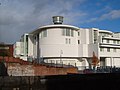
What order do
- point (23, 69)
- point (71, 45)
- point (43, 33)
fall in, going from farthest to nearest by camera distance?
point (43, 33), point (71, 45), point (23, 69)

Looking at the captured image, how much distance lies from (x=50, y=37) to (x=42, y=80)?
6277cm

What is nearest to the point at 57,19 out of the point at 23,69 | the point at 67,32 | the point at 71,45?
the point at 67,32

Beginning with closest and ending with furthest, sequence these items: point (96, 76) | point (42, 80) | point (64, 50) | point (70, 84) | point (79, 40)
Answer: point (42, 80) → point (70, 84) → point (96, 76) → point (64, 50) → point (79, 40)

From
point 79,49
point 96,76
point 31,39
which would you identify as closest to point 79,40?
point 79,49

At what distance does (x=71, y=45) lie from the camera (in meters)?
79.0

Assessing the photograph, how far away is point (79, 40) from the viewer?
83125mm

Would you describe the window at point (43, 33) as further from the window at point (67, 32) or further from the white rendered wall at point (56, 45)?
Answer: the window at point (67, 32)

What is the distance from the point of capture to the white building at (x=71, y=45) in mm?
77062

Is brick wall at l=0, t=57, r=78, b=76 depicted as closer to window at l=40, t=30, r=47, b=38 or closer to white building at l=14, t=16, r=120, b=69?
white building at l=14, t=16, r=120, b=69

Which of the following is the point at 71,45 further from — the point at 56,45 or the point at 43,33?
the point at 43,33

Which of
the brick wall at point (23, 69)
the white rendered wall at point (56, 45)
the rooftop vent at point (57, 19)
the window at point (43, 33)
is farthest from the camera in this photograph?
the rooftop vent at point (57, 19)

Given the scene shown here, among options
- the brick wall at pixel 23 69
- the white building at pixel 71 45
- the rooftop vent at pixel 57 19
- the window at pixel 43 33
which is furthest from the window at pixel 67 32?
the brick wall at pixel 23 69

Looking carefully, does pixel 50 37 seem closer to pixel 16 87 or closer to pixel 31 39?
pixel 31 39

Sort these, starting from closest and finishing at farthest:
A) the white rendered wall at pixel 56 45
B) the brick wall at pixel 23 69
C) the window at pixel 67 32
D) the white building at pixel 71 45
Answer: the brick wall at pixel 23 69, the white rendered wall at pixel 56 45, the white building at pixel 71 45, the window at pixel 67 32
